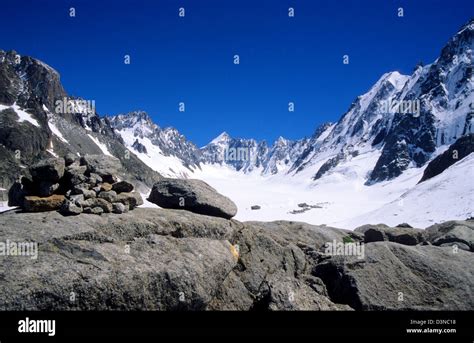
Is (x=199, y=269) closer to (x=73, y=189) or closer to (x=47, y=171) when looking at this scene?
(x=73, y=189)

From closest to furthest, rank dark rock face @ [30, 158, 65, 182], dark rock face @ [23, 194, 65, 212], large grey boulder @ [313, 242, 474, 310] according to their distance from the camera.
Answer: dark rock face @ [23, 194, 65, 212] < dark rock face @ [30, 158, 65, 182] < large grey boulder @ [313, 242, 474, 310]

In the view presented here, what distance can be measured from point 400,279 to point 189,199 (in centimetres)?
1012

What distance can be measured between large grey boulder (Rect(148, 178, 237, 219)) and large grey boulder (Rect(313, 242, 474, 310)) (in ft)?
18.0

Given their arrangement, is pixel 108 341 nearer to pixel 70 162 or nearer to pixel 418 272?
pixel 70 162

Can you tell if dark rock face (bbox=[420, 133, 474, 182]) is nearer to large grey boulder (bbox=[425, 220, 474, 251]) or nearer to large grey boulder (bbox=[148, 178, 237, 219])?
large grey boulder (bbox=[425, 220, 474, 251])

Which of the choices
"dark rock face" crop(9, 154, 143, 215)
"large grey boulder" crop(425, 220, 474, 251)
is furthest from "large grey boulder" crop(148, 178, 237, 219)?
"large grey boulder" crop(425, 220, 474, 251)

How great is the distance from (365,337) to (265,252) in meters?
6.66

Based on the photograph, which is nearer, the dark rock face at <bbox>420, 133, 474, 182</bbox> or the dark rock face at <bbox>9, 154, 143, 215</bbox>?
the dark rock face at <bbox>9, 154, 143, 215</bbox>

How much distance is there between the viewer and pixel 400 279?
17484 millimetres

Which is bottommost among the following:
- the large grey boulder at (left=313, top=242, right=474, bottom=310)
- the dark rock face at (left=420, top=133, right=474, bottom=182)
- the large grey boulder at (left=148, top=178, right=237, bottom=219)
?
the large grey boulder at (left=313, top=242, right=474, bottom=310)

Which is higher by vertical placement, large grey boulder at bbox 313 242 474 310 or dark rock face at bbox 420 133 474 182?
dark rock face at bbox 420 133 474 182

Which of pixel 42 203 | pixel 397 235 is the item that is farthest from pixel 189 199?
pixel 397 235

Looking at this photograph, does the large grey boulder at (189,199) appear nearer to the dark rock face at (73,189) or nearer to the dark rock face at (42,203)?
the dark rock face at (73,189)

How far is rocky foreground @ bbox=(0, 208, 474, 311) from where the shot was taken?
1231 cm
